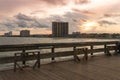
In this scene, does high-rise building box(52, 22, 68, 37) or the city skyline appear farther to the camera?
high-rise building box(52, 22, 68, 37)

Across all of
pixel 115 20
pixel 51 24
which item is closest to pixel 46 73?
pixel 115 20

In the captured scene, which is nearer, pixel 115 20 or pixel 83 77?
pixel 83 77

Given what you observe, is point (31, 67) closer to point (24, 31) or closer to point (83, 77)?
point (83, 77)

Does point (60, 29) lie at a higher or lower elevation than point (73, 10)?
lower

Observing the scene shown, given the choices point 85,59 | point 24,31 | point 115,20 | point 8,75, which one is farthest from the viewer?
point 24,31

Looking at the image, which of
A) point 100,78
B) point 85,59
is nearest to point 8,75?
point 100,78

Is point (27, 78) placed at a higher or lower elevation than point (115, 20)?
lower

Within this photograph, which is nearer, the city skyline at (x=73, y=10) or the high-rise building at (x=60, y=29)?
the city skyline at (x=73, y=10)

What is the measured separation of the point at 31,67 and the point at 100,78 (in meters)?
2.76

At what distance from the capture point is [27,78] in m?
4.98

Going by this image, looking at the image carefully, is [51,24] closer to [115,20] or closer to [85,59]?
[115,20]

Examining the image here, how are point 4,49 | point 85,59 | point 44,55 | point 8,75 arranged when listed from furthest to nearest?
point 85,59 → point 44,55 → point 4,49 → point 8,75

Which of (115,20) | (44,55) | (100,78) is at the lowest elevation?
(100,78)

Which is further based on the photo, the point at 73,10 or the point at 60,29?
the point at 60,29
